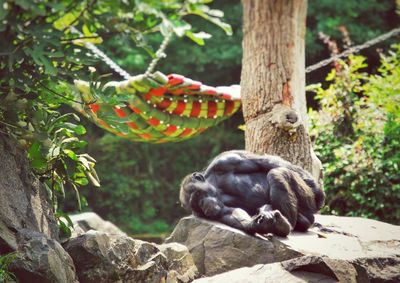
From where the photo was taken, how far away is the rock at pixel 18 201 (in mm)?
3230

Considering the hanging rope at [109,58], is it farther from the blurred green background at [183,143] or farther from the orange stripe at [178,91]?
Result: the blurred green background at [183,143]

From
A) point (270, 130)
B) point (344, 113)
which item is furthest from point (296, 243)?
point (344, 113)

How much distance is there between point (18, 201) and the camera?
11.3ft

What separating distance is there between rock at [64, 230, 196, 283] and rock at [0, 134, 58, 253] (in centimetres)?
23

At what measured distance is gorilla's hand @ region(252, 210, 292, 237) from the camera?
4.30 metres

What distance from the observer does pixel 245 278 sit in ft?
12.1

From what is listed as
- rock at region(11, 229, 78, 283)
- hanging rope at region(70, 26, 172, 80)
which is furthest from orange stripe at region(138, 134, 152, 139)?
rock at region(11, 229, 78, 283)

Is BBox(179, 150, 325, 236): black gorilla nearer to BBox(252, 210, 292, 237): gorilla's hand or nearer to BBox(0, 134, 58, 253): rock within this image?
BBox(252, 210, 292, 237): gorilla's hand

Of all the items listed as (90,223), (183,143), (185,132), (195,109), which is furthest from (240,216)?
(183,143)

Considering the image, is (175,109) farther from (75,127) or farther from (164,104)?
(75,127)

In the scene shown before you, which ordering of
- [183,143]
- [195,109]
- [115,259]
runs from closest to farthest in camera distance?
[115,259], [195,109], [183,143]

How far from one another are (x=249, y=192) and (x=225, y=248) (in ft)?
1.89

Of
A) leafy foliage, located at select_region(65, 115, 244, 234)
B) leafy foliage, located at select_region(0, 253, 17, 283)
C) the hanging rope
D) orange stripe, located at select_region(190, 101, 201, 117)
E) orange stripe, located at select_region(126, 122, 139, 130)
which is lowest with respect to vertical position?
leafy foliage, located at select_region(65, 115, 244, 234)

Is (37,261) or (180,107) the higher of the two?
(180,107)
